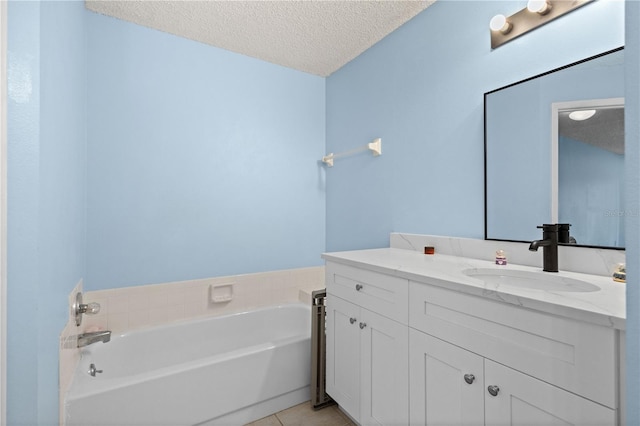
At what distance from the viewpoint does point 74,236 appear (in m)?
1.57

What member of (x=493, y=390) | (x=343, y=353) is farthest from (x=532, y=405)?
(x=343, y=353)

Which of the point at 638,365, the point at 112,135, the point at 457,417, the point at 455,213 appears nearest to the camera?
the point at 638,365

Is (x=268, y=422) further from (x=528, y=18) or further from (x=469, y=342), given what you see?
(x=528, y=18)

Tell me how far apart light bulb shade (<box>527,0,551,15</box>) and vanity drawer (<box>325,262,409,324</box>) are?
1.27 metres

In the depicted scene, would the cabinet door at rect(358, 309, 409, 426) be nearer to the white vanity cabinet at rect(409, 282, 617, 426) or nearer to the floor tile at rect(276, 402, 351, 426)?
the white vanity cabinet at rect(409, 282, 617, 426)

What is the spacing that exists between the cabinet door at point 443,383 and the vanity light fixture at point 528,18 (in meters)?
1.39

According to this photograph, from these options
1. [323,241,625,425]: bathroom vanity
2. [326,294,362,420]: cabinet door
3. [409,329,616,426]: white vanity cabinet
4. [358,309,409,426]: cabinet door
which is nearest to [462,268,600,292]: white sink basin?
[323,241,625,425]: bathroom vanity

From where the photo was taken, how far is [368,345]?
1.43 m

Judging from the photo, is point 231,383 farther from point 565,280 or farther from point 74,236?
point 565,280

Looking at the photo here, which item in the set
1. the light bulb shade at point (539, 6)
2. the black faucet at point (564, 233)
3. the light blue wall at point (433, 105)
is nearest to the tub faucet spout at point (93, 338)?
the light blue wall at point (433, 105)

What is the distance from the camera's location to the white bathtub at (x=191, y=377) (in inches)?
56.1

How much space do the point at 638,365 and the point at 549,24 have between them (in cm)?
141

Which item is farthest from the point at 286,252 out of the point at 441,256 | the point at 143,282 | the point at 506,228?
the point at 506,228

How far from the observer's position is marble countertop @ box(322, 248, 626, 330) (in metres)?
0.73
